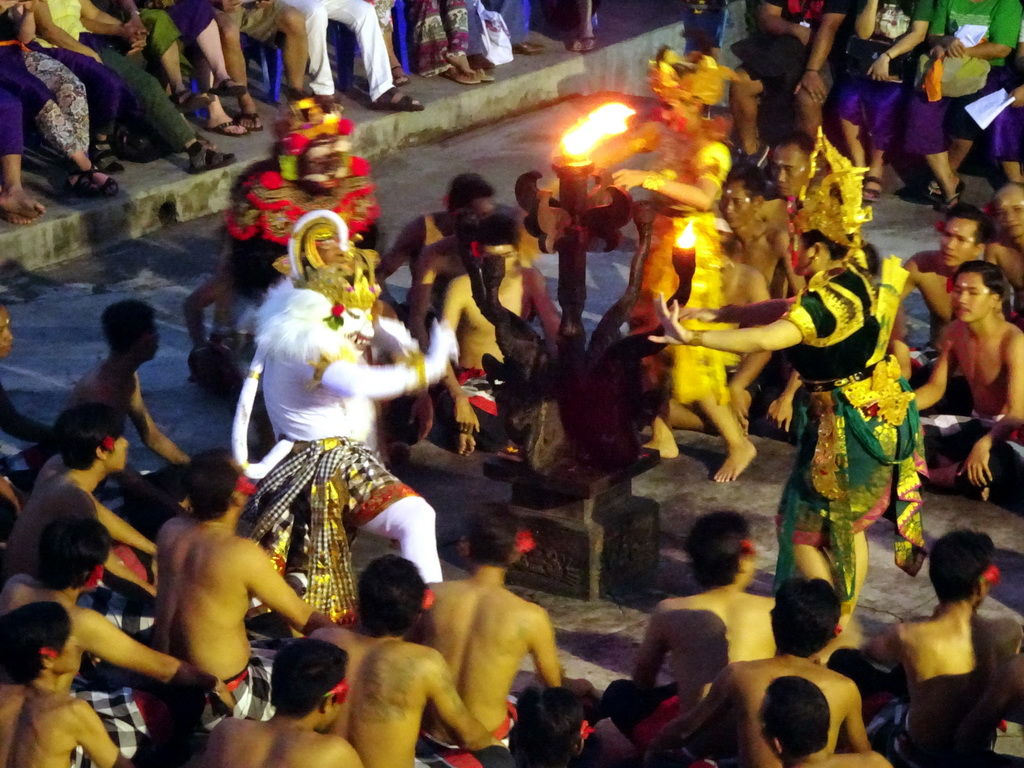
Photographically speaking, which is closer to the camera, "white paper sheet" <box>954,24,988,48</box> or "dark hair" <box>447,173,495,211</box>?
"dark hair" <box>447,173,495,211</box>

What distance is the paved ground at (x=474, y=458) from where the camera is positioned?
20.7 ft

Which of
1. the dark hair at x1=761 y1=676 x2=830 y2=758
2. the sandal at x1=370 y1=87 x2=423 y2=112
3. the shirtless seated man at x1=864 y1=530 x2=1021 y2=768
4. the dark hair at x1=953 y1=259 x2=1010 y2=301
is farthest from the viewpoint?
the sandal at x1=370 y1=87 x2=423 y2=112

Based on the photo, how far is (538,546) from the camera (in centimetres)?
645

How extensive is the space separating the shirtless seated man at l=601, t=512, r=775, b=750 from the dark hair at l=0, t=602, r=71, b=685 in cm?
175

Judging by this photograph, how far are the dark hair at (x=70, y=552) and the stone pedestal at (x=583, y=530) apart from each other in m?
→ 1.88

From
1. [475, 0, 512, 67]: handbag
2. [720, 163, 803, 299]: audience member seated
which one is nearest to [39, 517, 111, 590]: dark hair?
[720, 163, 803, 299]: audience member seated

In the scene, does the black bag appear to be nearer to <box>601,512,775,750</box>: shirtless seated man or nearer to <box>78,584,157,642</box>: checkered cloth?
<box>601,512,775,750</box>: shirtless seated man

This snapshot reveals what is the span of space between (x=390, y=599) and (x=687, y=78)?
346cm

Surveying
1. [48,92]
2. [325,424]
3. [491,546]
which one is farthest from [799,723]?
[48,92]

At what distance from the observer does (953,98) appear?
11.2 m

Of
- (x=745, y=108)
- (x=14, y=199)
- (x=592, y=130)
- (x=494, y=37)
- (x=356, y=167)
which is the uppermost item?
(x=592, y=130)

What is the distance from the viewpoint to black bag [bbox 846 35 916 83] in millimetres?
11281

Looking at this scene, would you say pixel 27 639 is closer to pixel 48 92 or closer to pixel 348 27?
pixel 48 92

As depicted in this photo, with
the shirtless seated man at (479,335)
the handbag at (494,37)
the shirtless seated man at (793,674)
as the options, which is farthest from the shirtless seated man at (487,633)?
the handbag at (494,37)
